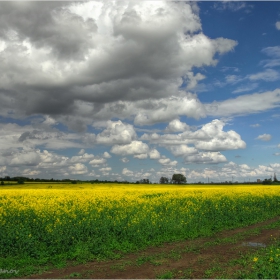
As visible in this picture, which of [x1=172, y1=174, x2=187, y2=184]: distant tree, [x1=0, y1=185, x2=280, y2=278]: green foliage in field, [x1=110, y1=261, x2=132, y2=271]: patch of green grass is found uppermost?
[x1=172, y1=174, x2=187, y2=184]: distant tree

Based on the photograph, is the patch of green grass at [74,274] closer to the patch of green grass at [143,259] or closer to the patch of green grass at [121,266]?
the patch of green grass at [121,266]

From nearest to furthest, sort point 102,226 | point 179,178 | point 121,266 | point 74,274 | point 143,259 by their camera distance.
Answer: point 74,274, point 121,266, point 143,259, point 102,226, point 179,178

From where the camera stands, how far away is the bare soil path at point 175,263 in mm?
9547

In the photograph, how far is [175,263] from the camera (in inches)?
417

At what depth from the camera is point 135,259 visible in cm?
1134

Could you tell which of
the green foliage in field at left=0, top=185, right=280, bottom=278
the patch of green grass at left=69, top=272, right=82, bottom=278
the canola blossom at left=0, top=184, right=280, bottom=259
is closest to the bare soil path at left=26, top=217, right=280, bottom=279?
the patch of green grass at left=69, top=272, right=82, bottom=278

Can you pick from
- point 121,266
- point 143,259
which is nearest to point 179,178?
point 143,259

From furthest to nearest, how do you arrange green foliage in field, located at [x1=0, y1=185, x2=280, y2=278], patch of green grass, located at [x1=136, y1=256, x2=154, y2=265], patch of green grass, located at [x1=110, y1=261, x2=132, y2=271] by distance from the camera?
green foliage in field, located at [x1=0, y1=185, x2=280, y2=278] → patch of green grass, located at [x1=136, y1=256, x2=154, y2=265] → patch of green grass, located at [x1=110, y1=261, x2=132, y2=271]

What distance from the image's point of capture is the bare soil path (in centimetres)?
955

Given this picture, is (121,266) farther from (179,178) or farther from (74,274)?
(179,178)

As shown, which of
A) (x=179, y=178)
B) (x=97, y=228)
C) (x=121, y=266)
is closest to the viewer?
(x=121, y=266)

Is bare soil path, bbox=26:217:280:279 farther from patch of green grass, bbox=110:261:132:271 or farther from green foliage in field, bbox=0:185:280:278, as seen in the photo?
green foliage in field, bbox=0:185:280:278

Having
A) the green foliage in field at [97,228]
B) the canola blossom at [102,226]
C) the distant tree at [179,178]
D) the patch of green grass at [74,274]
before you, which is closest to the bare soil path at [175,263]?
the patch of green grass at [74,274]

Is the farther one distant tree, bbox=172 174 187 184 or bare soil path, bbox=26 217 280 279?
distant tree, bbox=172 174 187 184
